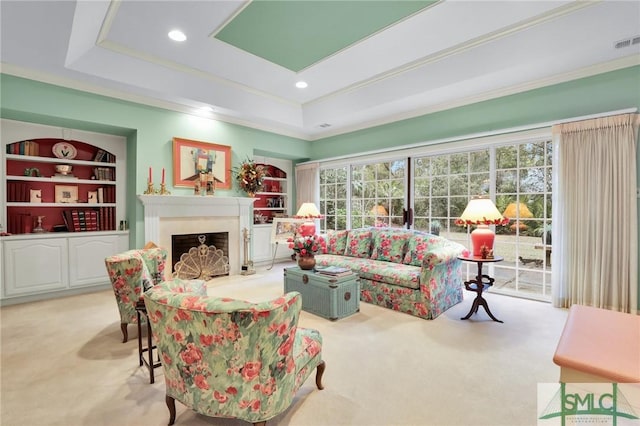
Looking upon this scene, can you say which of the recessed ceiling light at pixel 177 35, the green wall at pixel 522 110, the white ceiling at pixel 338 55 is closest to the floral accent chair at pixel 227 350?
the white ceiling at pixel 338 55

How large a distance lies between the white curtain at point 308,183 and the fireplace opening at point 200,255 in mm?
2059

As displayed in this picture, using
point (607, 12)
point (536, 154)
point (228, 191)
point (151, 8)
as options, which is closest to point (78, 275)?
point (228, 191)

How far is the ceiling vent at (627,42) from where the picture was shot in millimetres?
2920

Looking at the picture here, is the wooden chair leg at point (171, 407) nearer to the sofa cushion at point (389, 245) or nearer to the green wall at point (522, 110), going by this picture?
the sofa cushion at point (389, 245)

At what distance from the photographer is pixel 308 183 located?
270 inches

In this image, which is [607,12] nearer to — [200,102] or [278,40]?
[278,40]

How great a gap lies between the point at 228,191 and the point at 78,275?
2521 millimetres

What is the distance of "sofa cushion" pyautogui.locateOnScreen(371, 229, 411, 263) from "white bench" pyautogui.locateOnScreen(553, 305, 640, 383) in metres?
2.83

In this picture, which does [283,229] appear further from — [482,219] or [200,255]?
Answer: [482,219]

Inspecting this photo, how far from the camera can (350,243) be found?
4961mm

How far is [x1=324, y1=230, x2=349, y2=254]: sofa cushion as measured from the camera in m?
5.05

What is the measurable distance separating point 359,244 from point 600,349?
3.63m

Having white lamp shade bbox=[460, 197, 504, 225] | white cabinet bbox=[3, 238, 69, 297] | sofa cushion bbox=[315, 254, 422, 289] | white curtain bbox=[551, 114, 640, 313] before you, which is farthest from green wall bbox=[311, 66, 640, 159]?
white cabinet bbox=[3, 238, 69, 297]

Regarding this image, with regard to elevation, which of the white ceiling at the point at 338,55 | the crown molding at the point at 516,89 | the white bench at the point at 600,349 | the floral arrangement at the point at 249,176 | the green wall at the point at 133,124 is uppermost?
the white ceiling at the point at 338,55
